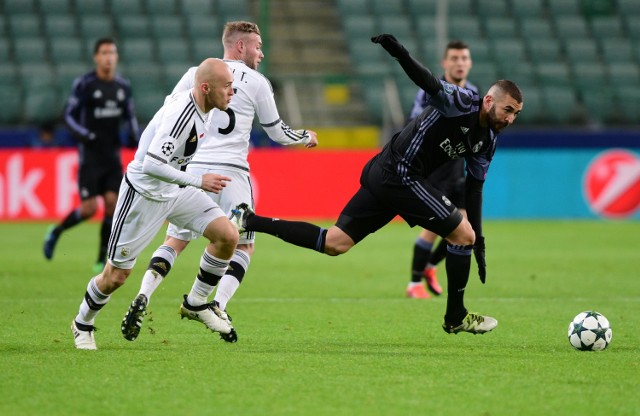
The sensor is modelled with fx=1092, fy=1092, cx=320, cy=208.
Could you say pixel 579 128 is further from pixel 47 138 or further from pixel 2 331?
pixel 2 331

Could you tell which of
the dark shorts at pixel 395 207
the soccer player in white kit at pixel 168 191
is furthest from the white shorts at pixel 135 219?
the dark shorts at pixel 395 207

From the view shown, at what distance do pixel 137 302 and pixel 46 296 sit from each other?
11.7 feet

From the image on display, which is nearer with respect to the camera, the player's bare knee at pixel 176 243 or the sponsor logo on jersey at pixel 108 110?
the player's bare knee at pixel 176 243

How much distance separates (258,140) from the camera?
68.1ft

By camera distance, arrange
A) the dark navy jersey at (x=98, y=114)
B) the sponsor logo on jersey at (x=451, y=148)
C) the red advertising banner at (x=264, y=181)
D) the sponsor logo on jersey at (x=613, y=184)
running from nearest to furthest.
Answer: the sponsor logo on jersey at (x=451, y=148) → the dark navy jersey at (x=98, y=114) → the red advertising banner at (x=264, y=181) → the sponsor logo on jersey at (x=613, y=184)

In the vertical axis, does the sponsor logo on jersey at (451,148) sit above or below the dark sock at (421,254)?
above

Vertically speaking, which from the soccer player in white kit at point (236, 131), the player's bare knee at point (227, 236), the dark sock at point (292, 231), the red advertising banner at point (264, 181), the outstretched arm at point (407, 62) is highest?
the outstretched arm at point (407, 62)

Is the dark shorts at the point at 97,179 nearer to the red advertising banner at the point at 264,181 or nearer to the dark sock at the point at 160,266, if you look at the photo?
the dark sock at the point at 160,266

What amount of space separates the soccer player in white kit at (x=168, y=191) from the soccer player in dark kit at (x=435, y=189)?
2.31 ft

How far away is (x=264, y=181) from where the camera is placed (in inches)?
771

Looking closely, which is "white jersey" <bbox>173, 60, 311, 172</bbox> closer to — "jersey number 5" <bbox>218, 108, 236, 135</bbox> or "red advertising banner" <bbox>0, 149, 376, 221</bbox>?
"jersey number 5" <bbox>218, 108, 236, 135</bbox>

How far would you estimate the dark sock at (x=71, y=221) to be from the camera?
12.9 metres


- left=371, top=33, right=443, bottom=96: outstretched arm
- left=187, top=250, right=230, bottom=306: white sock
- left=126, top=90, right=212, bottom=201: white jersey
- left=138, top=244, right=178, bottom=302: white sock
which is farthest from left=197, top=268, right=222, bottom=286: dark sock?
left=371, top=33, right=443, bottom=96: outstretched arm

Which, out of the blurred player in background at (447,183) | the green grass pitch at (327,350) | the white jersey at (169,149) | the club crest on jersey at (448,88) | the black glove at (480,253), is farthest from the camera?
the blurred player in background at (447,183)
